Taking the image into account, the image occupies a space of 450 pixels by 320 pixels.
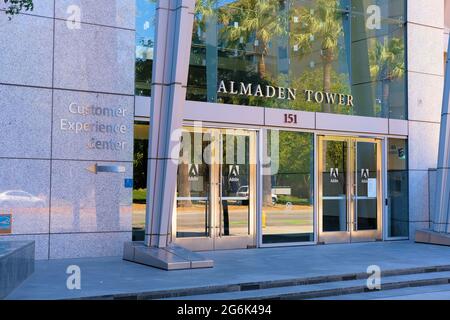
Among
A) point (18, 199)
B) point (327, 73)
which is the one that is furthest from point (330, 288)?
point (327, 73)

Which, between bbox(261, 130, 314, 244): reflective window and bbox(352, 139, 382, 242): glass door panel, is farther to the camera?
bbox(352, 139, 382, 242): glass door panel

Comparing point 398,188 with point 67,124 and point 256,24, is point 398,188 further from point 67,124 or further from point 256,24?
point 67,124

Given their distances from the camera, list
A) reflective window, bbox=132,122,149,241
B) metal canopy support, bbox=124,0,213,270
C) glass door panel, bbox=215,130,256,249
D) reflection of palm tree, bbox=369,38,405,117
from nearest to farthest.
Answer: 1. metal canopy support, bbox=124,0,213,270
2. reflective window, bbox=132,122,149,241
3. glass door panel, bbox=215,130,256,249
4. reflection of palm tree, bbox=369,38,405,117

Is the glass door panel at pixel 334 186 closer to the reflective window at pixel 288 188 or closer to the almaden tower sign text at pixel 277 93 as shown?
the reflective window at pixel 288 188

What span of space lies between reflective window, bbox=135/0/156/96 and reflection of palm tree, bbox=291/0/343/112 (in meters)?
4.33

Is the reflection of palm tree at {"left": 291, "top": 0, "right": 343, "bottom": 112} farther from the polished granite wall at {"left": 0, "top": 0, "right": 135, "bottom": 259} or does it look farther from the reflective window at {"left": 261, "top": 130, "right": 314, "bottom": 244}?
the polished granite wall at {"left": 0, "top": 0, "right": 135, "bottom": 259}

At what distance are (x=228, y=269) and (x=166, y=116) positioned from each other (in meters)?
3.22

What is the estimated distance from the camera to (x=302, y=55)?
16.2m

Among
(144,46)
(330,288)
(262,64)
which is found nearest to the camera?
(330,288)

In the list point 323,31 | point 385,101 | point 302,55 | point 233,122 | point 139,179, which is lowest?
point 139,179

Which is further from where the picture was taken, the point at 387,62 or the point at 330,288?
the point at 387,62

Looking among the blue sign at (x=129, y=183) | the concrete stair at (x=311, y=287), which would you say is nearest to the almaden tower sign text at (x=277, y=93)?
the blue sign at (x=129, y=183)

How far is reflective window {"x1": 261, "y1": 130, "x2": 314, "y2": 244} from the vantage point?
49.1 ft

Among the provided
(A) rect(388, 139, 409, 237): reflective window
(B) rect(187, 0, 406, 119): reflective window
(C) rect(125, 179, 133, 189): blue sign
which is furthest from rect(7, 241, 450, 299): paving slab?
(B) rect(187, 0, 406, 119): reflective window
